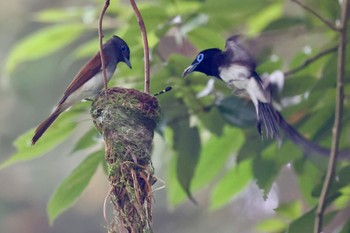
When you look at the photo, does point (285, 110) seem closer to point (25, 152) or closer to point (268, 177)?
point (268, 177)

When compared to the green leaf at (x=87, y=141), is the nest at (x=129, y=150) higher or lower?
higher

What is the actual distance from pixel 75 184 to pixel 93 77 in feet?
1.70

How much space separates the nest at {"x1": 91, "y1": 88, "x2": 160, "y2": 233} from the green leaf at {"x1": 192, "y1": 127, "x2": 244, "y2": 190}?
88 centimetres

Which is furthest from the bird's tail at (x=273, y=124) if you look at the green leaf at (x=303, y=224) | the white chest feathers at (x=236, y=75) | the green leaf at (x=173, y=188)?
the green leaf at (x=173, y=188)

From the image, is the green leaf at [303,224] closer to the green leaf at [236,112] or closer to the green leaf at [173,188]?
the green leaf at [236,112]

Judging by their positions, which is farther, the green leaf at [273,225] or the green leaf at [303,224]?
the green leaf at [273,225]

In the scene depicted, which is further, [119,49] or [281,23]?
[281,23]

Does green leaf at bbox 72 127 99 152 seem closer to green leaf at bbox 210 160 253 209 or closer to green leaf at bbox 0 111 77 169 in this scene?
green leaf at bbox 0 111 77 169

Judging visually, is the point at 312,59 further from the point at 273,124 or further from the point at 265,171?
the point at 273,124

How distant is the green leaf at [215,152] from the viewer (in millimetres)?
2967

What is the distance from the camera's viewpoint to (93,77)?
2.16 metres

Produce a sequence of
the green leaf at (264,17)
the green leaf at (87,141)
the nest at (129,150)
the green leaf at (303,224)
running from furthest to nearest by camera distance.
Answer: the green leaf at (264,17) < the green leaf at (87,141) < the green leaf at (303,224) < the nest at (129,150)

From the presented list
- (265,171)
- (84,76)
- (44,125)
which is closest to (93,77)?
(84,76)

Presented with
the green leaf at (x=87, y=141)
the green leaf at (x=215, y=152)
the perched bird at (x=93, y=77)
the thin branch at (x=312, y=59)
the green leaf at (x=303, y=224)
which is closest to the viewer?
the perched bird at (x=93, y=77)
